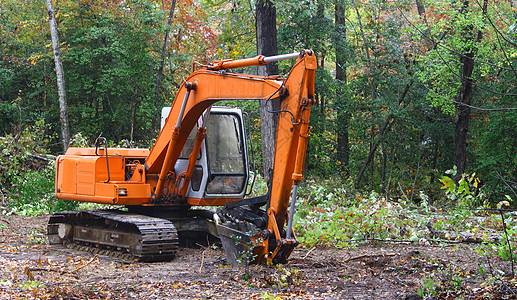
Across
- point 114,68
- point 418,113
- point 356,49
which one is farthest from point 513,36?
point 114,68

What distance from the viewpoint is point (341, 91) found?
1938cm

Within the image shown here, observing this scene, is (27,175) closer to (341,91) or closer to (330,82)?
(330,82)

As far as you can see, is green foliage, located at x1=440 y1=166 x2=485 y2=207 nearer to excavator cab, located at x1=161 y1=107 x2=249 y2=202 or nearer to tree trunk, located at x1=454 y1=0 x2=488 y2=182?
excavator cab, located at x1=161 y1=107 x2=249 y2=202

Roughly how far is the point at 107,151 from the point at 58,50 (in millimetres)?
9755

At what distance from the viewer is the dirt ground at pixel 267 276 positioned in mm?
5551

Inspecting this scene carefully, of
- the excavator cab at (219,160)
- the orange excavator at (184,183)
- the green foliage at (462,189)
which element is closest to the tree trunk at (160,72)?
the orange excavator at (184,183)

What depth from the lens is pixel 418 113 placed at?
717 inches

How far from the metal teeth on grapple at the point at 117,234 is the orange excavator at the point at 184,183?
0.05 ft

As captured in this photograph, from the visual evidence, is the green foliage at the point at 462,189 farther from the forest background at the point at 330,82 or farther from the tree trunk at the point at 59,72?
the tree trunk at the point at 59,72

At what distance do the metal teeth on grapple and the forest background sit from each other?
16.9 ft

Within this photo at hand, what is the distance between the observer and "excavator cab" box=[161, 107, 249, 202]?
913 cm

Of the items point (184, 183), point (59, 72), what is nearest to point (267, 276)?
point (184, 183)

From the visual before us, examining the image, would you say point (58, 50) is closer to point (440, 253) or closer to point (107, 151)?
point (107, 151)

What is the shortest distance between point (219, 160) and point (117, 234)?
7.10 feet
